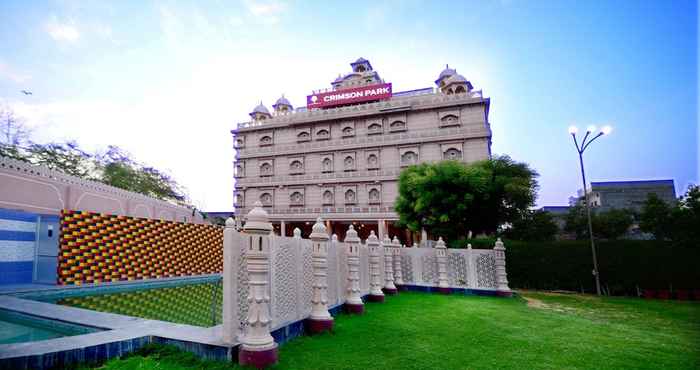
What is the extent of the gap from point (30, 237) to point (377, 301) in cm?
984

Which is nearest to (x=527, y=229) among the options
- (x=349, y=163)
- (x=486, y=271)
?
(x=486, y=271)

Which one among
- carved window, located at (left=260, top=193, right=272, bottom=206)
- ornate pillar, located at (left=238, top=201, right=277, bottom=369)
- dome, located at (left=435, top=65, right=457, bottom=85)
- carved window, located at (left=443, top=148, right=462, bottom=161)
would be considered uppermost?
dome, located at (left=435, top=65, right=457, bottom=85)

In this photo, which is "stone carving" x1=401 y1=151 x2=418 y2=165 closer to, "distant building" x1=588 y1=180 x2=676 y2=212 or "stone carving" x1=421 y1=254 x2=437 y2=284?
"stone carving" x1=421 y1=254 x2=437 y2=284

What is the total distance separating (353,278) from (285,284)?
2.07 m

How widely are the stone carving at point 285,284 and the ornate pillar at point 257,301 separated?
560 mm

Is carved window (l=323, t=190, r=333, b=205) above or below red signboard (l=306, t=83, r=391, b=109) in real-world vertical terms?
below

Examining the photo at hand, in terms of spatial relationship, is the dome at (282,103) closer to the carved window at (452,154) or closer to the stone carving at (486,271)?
the carved window at (452,154)

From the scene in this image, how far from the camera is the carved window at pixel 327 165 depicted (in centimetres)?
2602

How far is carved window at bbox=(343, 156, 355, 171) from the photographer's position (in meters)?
25.5

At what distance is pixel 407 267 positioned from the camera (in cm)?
948

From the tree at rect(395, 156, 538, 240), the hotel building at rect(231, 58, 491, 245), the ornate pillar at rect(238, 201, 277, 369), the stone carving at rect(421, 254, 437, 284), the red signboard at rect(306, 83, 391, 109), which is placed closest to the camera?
the ornate pillar at rect(238, 201, 277, 369)

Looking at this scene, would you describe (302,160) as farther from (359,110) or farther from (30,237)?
(30,237)

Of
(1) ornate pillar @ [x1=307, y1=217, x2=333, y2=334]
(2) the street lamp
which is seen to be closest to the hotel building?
(2) the street lamp

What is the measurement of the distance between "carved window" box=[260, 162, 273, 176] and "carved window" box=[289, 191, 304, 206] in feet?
9.10
